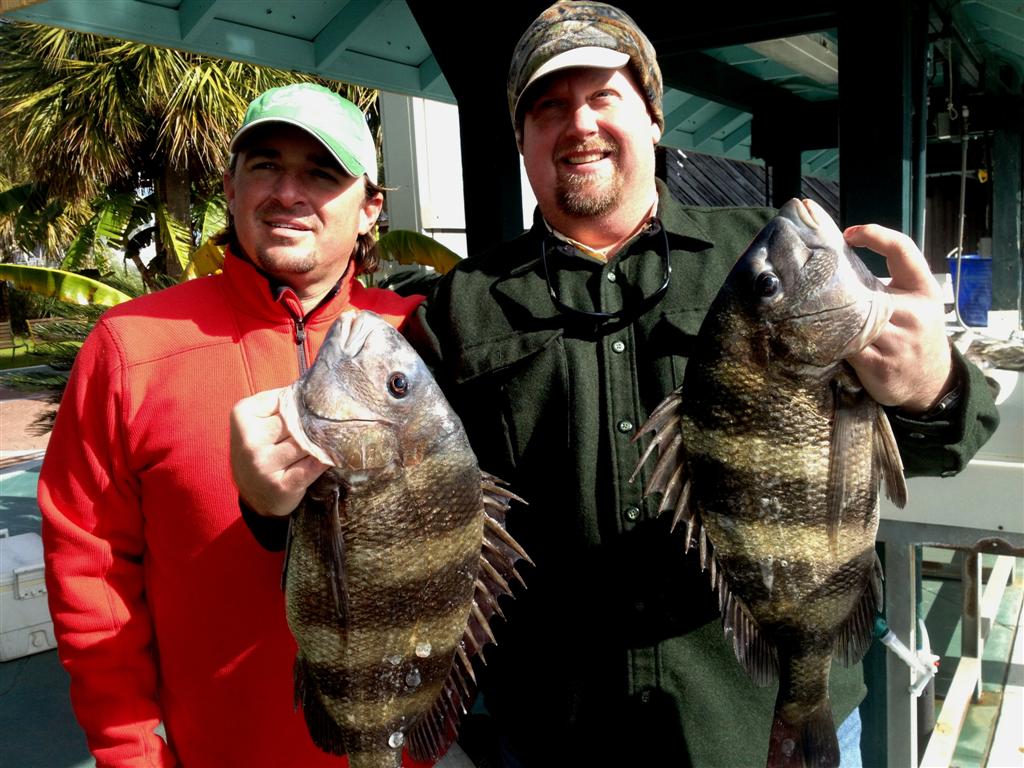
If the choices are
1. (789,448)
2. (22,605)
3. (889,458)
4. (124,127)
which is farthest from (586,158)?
(124,127)

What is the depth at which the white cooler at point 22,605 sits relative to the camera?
525cm

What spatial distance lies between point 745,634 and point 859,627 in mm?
256

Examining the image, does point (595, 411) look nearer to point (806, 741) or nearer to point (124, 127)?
point (806, 741)

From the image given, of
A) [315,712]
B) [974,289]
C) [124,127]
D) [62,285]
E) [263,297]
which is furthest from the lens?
[124,127]

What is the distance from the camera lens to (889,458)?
1.73 m

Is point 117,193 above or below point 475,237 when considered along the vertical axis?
above

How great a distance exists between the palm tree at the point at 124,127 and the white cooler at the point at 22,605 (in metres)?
11.3

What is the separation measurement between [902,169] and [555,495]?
8.36 feet

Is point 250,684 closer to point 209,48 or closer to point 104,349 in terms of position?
point 104,349

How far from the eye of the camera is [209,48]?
4.98 meters

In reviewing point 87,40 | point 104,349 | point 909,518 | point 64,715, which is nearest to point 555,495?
point 104,349

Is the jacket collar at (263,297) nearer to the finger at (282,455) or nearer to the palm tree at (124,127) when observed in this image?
the finger at (282,455)

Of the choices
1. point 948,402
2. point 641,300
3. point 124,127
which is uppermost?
point 124,127

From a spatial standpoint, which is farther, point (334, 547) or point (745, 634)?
point (745, 634)
